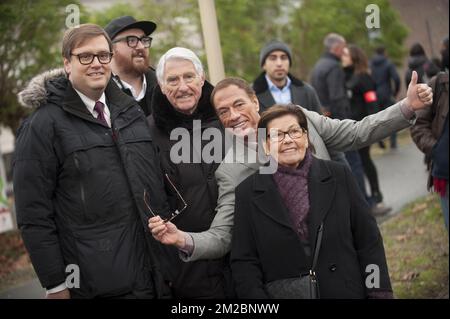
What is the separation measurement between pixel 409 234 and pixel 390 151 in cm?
746

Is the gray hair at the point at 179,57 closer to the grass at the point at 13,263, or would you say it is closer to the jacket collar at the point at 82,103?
the jacket collar at the point at 82,103

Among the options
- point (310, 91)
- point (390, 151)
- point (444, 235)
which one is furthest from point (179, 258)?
point (390, 151)

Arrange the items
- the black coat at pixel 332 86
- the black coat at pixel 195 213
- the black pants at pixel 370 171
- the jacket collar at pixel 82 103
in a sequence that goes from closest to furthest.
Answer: the jacket collar at pixel 82 103
the black coat at pixel 195 213
the black coat at pixel 332 86
the black pants at pixel 370 171

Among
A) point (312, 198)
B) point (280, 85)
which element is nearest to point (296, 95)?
point (280, 85)

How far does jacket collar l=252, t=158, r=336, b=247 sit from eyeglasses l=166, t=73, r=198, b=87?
30.2 inches

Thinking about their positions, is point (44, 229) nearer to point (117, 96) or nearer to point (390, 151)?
point (117, 96)

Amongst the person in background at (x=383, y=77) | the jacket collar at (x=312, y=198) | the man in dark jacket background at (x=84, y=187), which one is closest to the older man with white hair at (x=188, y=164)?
the man in dark jacket background at (x=84, y=187)

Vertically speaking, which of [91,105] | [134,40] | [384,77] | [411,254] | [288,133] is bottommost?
[411,254]

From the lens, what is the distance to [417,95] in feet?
12.8

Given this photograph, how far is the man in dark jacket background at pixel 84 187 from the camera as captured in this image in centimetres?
378

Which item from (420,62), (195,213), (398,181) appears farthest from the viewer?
(398,181)

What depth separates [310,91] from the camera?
622cm

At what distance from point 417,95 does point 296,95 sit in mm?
2363

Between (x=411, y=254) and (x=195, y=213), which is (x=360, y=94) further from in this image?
(x=195, y=213)
